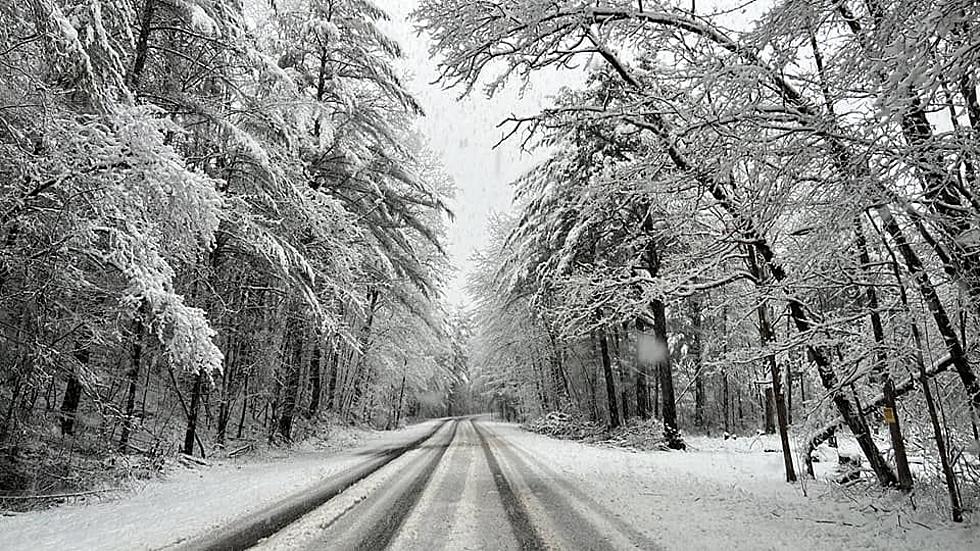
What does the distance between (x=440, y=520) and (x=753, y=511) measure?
144 inches

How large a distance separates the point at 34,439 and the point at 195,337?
3.70 m

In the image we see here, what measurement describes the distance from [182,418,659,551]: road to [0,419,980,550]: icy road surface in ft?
0.06

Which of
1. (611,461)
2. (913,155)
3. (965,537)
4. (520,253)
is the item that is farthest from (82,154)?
(520,253)

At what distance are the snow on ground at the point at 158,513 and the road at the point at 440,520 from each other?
19.5 inches

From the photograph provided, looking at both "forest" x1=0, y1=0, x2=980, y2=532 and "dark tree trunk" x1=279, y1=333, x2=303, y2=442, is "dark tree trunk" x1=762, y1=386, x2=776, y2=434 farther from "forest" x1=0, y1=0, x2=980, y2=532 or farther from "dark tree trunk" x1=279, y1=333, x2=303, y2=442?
"dark tree trunk" x1=279, y1=333, x2=303, y2=442

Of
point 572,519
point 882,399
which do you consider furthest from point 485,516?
point 882,399

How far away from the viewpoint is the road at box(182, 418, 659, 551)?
15.1 feet

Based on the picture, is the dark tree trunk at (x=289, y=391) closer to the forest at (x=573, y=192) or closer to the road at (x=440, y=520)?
the forest at (x=573, y=192)

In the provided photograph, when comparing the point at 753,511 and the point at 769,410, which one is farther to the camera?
the point at 769,410

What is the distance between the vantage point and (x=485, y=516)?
5.76 meters

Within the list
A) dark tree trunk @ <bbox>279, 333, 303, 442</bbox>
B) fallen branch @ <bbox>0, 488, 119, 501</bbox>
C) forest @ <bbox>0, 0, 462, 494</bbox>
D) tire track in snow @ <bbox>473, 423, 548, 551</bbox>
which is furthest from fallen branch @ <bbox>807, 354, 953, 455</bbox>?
dark tree trunk @ <bbox>279, 333, 303, 442</bbox>

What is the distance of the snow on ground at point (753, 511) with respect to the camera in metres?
4.75

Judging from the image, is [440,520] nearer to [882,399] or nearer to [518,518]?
[518,518]

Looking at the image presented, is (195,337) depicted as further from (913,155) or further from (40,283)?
(913,155)
